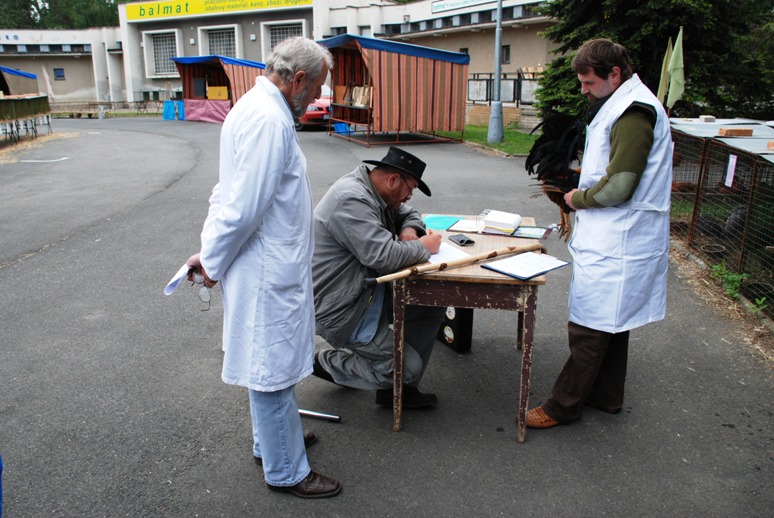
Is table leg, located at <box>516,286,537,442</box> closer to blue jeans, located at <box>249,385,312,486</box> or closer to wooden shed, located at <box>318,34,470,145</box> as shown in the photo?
blue jeans, located at <box>249,385,312,486</box>

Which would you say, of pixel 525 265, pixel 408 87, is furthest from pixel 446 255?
pixel 408 87

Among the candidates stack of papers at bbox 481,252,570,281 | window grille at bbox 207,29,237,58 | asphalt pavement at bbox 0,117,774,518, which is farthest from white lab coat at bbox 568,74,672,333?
window grille at bbox 207,29,237,58

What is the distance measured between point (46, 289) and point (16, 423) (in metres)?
2.58

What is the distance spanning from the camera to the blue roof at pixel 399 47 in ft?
54.4

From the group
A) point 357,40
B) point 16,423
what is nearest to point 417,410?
point 16,423

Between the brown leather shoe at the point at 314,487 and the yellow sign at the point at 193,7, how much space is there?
133ft

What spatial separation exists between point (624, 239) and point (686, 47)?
11294 mm

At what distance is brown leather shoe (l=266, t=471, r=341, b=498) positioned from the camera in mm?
2908

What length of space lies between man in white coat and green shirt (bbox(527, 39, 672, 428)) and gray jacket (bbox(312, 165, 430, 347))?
2.83ft

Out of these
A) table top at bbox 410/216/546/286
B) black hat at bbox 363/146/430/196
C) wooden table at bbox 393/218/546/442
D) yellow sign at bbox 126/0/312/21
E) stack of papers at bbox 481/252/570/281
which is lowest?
wooden table at bbox 393/218/546/442

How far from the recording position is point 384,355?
3471 mm

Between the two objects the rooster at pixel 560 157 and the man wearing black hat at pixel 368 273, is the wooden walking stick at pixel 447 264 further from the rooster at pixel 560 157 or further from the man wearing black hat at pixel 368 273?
the rooster at pixel 560 157

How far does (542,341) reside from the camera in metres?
4.68

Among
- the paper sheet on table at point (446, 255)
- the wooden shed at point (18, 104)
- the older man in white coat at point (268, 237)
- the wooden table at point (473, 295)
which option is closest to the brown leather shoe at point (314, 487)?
the older man in white coat at point (268, 237)
